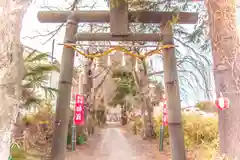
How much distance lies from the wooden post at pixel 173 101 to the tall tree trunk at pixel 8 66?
59.2 inches

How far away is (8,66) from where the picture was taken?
1.09 metres

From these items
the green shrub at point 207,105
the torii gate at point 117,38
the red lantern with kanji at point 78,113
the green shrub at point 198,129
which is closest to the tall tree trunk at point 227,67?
the torii gate at point 117,38

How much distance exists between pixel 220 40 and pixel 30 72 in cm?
166

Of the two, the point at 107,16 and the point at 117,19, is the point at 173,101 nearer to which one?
the point at 117,19

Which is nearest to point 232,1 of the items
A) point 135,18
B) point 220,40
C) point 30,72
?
point 220,40

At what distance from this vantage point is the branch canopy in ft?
7.38

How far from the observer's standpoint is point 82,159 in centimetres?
290

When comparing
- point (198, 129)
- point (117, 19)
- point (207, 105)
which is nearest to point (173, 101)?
point (207, 105)

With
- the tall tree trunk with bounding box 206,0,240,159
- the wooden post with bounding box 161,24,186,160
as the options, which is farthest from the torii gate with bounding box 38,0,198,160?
the tall tree trunk with bounding box 206,0,240,159

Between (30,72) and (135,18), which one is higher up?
(135,18)

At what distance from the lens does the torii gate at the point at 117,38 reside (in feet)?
7.13

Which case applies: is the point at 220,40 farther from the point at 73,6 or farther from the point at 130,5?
the point at 73,6

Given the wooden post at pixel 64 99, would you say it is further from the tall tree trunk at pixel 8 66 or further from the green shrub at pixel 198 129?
the green shrub at pixel 198 129

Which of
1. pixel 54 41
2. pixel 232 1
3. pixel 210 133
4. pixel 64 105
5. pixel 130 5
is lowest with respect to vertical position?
pixel 210 133
